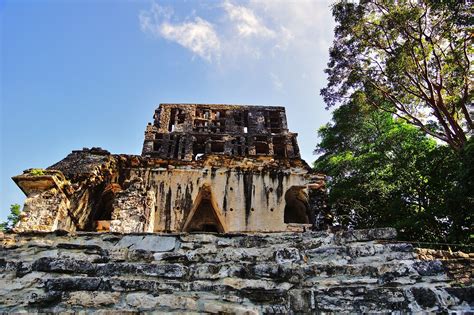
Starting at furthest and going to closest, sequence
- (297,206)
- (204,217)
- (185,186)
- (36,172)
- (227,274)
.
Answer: (297,206), (204,217), (185,186), (36,172), (227,274)

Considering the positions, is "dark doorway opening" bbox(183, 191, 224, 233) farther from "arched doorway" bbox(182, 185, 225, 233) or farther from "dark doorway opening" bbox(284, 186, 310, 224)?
"dark doorway opening" bbox(284, 186, 310, 224)

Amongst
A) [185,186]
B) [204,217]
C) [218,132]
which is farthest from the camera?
[218,132]

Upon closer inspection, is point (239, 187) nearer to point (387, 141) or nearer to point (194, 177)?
point (194, 177)

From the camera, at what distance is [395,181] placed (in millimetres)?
14125

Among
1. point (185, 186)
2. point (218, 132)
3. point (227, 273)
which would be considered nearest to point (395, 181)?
point (185, 186)

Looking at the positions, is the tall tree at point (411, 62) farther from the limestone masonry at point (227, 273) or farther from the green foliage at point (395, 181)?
the limestone masonry at point (227, 273)

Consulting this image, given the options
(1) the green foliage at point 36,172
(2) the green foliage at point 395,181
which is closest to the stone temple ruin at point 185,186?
(1) the green foliage at point 36,172

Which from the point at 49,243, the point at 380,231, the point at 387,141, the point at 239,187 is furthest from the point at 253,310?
the point at 387,141

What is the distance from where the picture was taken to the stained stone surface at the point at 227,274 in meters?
3.34

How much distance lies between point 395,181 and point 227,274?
39.1 feet

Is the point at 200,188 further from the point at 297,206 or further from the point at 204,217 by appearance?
the point at 297,206

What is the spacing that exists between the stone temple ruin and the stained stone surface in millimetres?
4227

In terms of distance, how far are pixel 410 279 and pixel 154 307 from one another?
2.38 m

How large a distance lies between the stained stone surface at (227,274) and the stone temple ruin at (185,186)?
4227 millimetres
